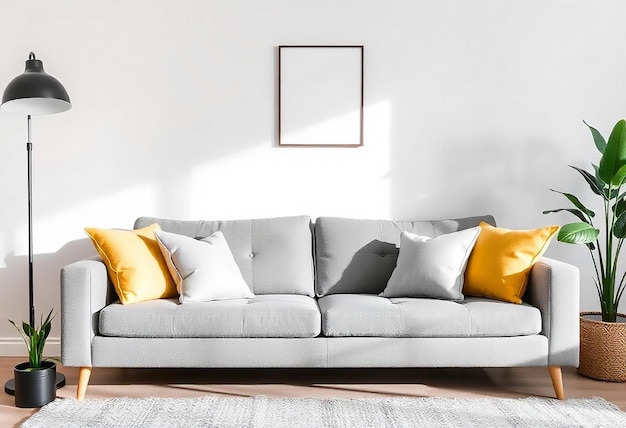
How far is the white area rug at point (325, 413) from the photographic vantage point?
99.4 inches

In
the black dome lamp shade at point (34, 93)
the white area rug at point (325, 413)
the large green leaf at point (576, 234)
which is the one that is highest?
the black dome lamp shade at point (34, 93)

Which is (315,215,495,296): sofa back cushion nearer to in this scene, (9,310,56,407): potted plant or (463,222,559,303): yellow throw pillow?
(463,222,559,303): yellow throw pillow

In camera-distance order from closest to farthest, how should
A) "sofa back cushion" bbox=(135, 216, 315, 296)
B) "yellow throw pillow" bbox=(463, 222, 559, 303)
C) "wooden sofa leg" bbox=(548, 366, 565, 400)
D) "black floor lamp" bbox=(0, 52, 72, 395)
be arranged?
1. "wooden sofa leg" bbox=(548, 366, 565, 400)
2. "yellow throw pillow" bbox=(463, 222, 559, 303)
3. "black floor lamp" bbox=(0, 52, 72, 395)
4. "sofa back cushion" bbox=(135, 216, 315, 296)

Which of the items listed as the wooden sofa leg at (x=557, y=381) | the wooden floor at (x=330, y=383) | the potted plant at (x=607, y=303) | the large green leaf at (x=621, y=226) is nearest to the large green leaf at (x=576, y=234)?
the potted plant at (x=607, y=303)

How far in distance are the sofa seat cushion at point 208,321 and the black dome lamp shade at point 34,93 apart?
1116mm

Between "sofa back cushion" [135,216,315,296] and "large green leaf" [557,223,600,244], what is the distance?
1.29 metres

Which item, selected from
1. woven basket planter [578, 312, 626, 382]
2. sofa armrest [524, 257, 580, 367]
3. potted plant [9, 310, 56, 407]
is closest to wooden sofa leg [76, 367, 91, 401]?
potted plant [9, 310, 56, 407]

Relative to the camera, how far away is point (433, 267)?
10.0ft

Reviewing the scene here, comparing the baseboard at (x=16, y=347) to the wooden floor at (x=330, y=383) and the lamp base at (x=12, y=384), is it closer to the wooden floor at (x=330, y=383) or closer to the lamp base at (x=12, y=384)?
the wooden floor at (x=330, y=383)

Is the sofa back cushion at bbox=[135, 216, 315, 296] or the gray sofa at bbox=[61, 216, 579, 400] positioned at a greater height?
the sofa back cushion at bbox=[135, 216, 315, 296]

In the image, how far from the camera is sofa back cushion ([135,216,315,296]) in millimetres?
3322

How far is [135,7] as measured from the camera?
12.0 feet

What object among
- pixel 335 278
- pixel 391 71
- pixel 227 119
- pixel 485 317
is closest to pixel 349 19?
pixel 391 71

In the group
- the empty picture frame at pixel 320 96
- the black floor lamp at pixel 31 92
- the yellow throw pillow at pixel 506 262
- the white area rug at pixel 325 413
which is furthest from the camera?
the empty picture frame at pixel 320 96
